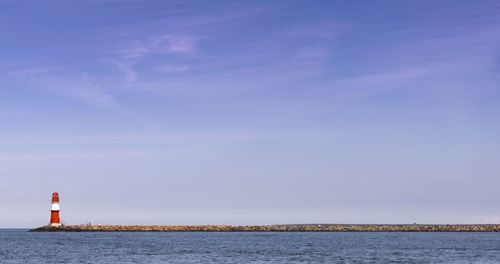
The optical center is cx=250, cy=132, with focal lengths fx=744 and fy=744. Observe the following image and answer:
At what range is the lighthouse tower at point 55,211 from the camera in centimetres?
12938

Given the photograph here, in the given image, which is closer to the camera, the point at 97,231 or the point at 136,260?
the point at 136,260

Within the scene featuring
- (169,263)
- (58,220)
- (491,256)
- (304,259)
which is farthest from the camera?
(58,220)

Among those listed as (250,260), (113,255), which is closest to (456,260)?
(250,260)

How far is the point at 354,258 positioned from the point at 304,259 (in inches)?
200

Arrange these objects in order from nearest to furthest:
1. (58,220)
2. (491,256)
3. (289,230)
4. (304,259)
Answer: (304,259) → (491,256) → (58,220) → (289,230)

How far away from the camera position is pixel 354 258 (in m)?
65.8

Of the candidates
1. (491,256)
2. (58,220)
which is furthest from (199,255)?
(58,220)

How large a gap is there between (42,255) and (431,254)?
37521 millimetres

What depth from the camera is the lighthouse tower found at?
424 feet

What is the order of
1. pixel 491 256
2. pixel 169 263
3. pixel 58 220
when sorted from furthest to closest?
1. pixel 58 220
2. pixel 491 256
3. pixel 169 263

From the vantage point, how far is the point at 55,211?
138 metres

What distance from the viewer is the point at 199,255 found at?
230 ft

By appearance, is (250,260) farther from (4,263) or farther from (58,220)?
(58,220)

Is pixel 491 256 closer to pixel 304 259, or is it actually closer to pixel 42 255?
pixel 304 259
